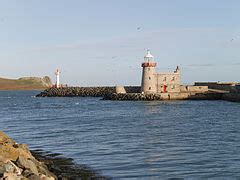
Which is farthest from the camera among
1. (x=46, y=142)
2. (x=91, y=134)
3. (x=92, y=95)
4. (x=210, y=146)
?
(x=92, y=95)

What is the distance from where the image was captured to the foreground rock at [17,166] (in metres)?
11.0

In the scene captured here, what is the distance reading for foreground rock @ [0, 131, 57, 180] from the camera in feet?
36.2

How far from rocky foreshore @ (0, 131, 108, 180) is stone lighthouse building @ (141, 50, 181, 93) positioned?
44500 millimetres

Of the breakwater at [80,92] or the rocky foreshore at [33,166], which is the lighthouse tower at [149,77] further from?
the rocky foreshore at [33,166]

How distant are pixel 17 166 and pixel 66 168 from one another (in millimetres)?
3468

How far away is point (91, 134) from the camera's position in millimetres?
25453

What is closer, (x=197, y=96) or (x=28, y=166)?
(x=28, y=166)

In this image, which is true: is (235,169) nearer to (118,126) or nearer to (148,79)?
(118,126)

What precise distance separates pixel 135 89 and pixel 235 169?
57.0m

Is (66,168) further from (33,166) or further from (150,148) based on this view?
(150,148)

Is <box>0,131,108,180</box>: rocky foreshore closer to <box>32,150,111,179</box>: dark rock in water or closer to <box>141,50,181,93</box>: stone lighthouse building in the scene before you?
<box>32,150,111,179</box>: dark rock in water

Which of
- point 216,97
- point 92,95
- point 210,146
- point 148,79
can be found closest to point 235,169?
point 210,146

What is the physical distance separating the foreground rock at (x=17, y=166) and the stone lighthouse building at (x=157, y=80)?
47.8 metres

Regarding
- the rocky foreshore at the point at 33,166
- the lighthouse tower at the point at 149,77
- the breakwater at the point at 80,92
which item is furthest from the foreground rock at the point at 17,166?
the breakwater at the point at 80,92
